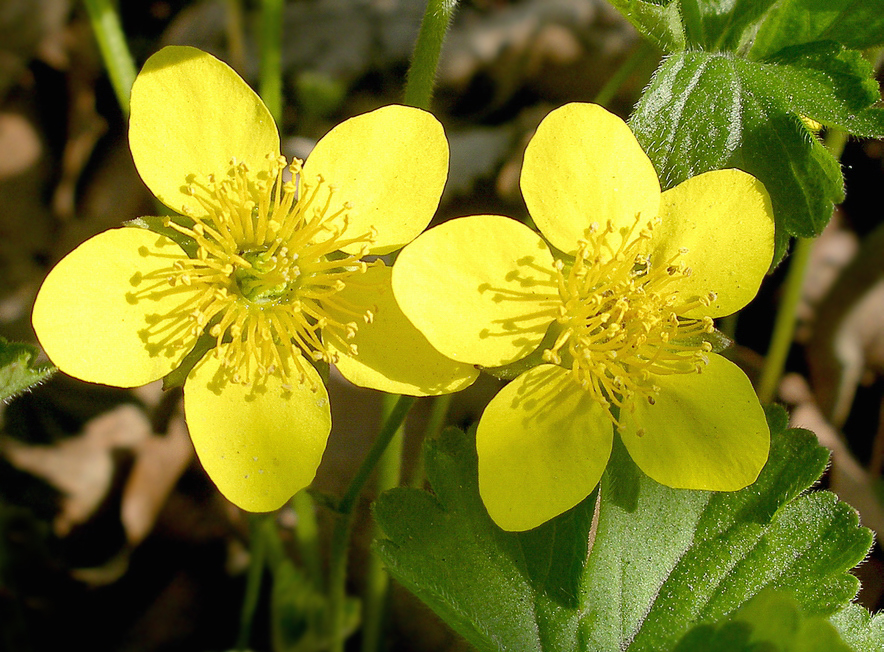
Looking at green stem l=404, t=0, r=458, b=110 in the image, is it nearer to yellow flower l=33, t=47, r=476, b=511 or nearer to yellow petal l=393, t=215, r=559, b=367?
yellow flower l=33, t=47, r=476, b=511

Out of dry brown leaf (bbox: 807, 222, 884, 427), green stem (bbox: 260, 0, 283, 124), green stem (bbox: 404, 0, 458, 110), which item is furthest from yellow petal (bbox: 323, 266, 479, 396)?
dry brown leaf (bbox: 807, 222, 884, 427)

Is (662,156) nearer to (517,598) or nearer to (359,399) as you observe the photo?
(517,598)

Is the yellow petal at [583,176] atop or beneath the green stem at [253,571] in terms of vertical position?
atop

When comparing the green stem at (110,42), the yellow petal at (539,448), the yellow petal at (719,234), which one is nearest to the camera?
the yellow petal at (539,448)

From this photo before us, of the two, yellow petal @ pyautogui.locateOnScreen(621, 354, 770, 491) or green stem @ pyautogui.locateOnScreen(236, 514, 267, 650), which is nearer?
yellow petal @ pyautogui.locateOnScreen(621, 354, 770, 491)

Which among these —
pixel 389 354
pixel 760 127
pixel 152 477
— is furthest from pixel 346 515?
pixel 152 477

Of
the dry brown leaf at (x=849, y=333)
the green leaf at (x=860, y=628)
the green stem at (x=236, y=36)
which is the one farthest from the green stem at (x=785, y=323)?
the green stem at (x=236, y=36)

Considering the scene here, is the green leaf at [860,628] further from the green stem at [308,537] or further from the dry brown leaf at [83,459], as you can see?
the dry brown leaf at [83,459]

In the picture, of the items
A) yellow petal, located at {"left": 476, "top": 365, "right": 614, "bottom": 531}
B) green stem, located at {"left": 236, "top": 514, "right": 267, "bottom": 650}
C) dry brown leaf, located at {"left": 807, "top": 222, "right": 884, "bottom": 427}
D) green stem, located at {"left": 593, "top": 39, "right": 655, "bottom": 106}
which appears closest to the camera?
yellow petal, located at {"left": 476, "top": 365, "right": 614, "bottom": 531}
